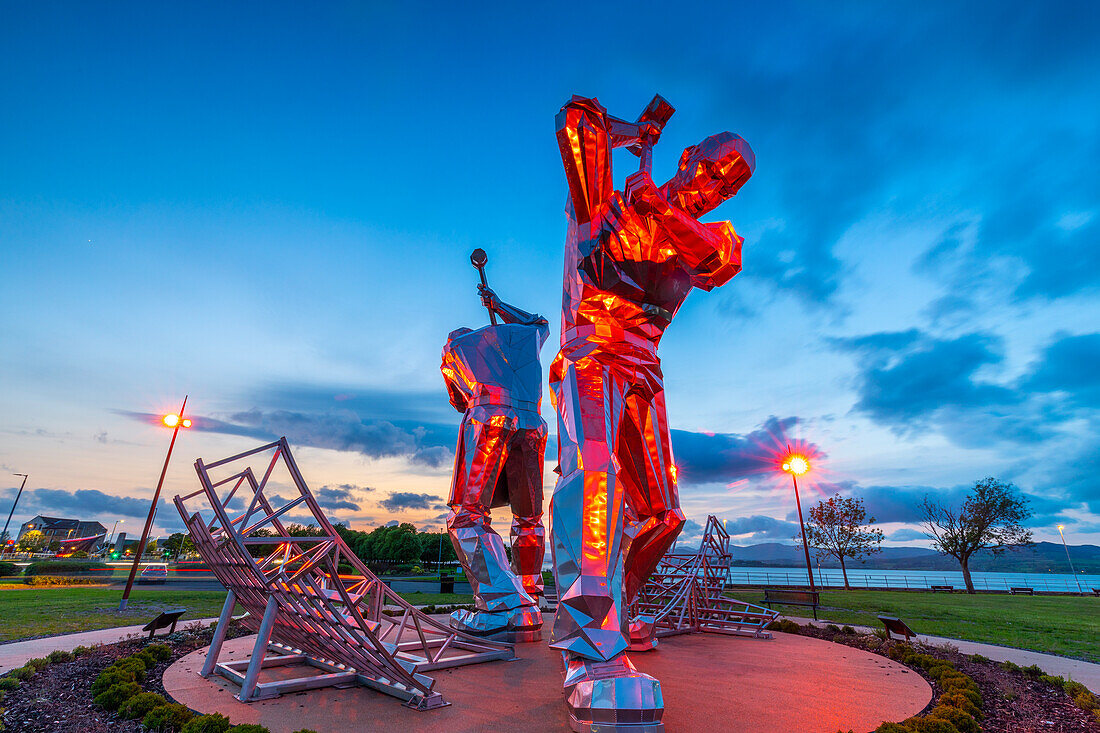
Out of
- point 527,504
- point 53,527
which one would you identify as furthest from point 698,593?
point 53,527

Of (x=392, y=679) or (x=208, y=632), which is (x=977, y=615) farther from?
(x=208, y=632)

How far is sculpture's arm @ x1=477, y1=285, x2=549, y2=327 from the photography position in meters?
11.8

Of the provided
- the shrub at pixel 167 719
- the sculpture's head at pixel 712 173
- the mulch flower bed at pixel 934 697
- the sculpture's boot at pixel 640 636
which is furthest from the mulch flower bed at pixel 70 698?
the sculpture's head at pixel 712 173

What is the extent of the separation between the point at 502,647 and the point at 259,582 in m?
3.93

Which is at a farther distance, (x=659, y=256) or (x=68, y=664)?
→ (x=68, y=664)

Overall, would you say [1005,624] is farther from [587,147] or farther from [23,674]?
[23,674]

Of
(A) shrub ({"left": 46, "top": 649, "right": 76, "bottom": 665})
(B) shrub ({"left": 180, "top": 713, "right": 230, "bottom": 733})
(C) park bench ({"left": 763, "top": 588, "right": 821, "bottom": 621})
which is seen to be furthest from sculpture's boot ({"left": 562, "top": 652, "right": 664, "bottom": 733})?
(C) park bench ({"left": 763, "top": 588, "right": 821, "bottom": 621})

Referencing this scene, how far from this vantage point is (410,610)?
657cm

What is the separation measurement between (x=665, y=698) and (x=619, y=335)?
4.23 metres

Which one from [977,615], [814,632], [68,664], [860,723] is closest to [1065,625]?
[977,615]

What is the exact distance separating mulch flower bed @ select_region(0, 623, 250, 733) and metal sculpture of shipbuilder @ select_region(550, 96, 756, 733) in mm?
4449

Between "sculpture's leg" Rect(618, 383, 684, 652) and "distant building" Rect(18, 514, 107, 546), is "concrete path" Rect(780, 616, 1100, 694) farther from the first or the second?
"distant building" Rect(18, 514, 107, 546)

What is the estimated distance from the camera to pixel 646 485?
6695mm

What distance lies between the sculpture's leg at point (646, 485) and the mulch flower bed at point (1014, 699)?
2779mm
